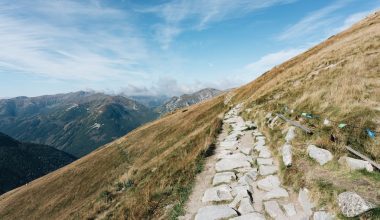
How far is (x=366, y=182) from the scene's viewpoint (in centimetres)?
744

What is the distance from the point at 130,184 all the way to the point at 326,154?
13119mm

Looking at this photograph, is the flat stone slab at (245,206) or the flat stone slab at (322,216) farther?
the flat stone slab at (245,206)

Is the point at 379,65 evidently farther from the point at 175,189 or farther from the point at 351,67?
the point at 175,189

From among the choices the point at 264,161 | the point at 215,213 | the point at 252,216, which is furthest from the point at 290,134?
the point at 215,213

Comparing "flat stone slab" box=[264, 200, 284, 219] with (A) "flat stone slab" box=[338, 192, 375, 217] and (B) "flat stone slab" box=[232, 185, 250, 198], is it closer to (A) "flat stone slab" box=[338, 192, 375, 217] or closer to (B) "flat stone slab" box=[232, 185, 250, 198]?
(B) "flat stone slab" box=[232, 185, 250, 198]

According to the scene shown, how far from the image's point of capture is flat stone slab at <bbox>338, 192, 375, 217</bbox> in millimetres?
6266

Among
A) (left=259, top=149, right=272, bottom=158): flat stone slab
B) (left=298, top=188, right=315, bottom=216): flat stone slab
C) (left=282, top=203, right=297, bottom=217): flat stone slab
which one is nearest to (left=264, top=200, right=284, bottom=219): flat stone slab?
(left=282, top=203, right=297, bottom=217): flat stone slab

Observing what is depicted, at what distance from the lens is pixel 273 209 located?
797 cm

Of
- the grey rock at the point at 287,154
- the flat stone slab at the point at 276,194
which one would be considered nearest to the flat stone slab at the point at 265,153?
the grey rock at the point at 287,154

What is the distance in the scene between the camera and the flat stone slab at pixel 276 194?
859 centimetres

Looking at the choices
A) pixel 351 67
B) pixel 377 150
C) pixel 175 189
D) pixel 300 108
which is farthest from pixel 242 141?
pixel 351 67

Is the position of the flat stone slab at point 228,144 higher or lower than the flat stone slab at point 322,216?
higher

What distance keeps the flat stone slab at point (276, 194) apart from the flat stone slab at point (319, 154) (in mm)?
1682

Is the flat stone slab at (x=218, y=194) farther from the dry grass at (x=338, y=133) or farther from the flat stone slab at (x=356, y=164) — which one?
the flat stone slab at (x=356, y=164)
